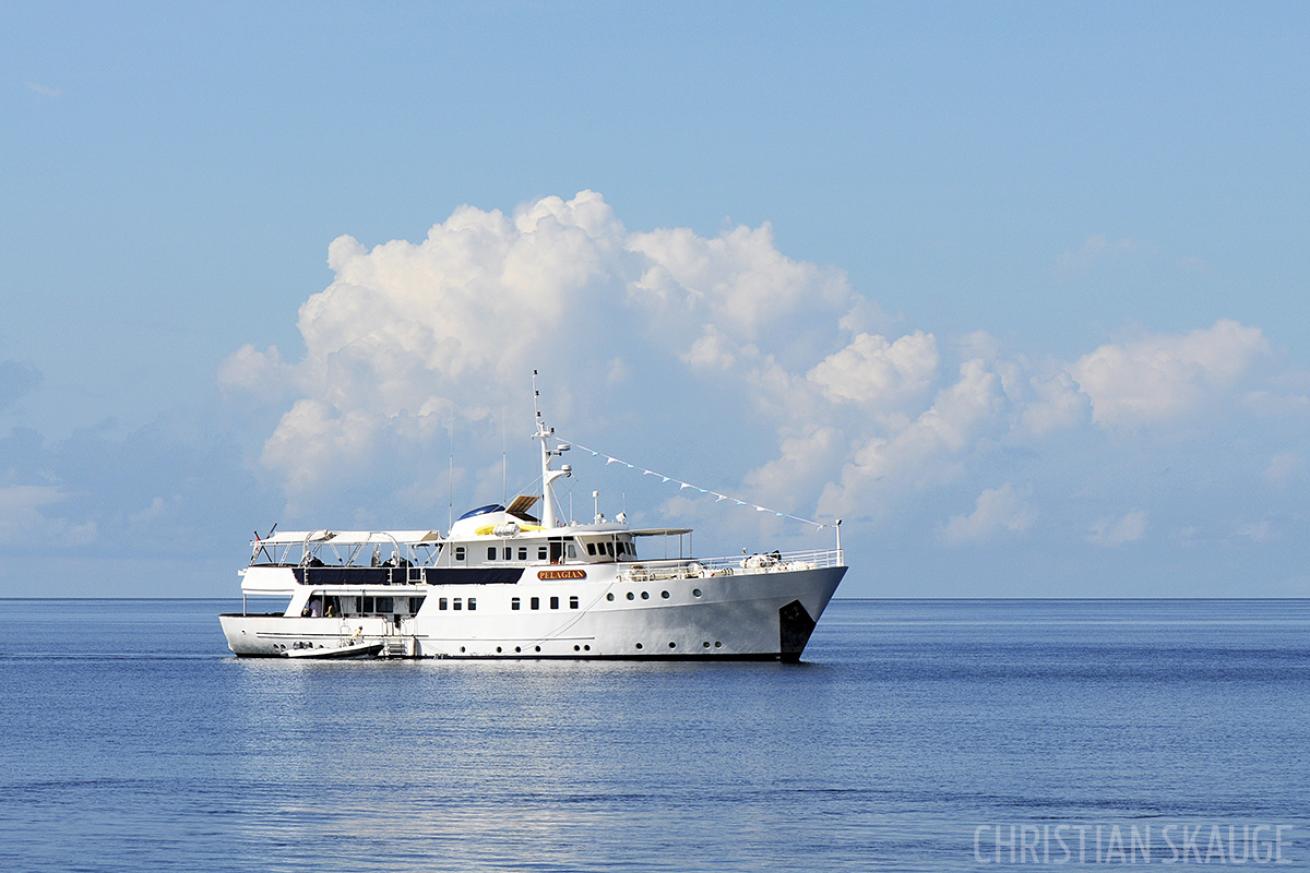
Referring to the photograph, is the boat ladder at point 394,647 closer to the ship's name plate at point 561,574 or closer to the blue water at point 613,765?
the blue water at point 613,765

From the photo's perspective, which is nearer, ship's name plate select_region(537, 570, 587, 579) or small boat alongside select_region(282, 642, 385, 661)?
ship's name plate select_region(537, 570, 587, 579)

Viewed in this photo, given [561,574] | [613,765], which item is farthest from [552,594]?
[613,765]

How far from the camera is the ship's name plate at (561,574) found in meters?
79.4

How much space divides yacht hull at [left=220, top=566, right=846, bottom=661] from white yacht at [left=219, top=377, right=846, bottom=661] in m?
0.05

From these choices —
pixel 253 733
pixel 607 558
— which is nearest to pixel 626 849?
pixel 253 733

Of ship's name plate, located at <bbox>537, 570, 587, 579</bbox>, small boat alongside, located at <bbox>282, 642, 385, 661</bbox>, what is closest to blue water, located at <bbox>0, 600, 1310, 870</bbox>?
small boat alongside, located at <bbox>282, 642, 385, 661</bbox>

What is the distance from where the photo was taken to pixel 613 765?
167 ft

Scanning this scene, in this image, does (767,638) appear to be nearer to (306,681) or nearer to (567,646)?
(567,646)

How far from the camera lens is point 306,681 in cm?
7962

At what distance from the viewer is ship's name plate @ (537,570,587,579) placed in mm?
79438

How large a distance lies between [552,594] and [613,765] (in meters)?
30.0

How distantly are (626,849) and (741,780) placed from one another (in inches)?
401

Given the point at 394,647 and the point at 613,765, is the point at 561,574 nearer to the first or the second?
the point at 394,647

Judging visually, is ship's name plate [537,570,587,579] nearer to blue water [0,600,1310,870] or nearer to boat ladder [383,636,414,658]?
blue water [0,600,1310,870]
